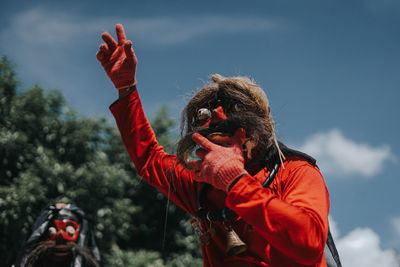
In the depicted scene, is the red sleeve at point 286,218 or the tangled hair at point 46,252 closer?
the red sleeve at point 286,218

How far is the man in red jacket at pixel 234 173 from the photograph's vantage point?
56.2 inches

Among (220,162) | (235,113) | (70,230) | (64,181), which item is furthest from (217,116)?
(64,181)

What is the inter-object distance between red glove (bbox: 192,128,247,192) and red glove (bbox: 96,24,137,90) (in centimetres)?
57

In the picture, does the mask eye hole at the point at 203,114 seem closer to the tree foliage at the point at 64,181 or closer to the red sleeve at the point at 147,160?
the red sleeve at the point at 147,160

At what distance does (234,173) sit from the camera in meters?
1.51

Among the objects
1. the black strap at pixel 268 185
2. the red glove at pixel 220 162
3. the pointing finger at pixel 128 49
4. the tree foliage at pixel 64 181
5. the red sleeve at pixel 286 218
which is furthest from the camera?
the tree foliage at pixel 64 181

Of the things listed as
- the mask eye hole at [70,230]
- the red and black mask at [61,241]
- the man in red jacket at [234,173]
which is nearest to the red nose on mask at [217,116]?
the man in red jacket at [234,173]

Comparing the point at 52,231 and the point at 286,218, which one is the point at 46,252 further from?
the point at 286,218

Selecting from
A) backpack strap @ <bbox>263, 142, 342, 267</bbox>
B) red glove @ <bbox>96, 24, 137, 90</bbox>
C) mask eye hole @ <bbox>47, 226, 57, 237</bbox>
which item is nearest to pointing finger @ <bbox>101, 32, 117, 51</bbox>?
red glove @ <bbox>96, 24, 137, 90</bbox>

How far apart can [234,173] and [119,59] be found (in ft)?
2.98

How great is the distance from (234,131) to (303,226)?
50 cm

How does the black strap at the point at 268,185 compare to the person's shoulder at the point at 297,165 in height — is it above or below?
below

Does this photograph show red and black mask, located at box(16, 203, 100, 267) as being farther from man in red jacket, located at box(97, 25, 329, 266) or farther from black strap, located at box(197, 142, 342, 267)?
black strap, located at box(197, 142, 342, 267)

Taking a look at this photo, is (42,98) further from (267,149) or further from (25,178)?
(267,149)
